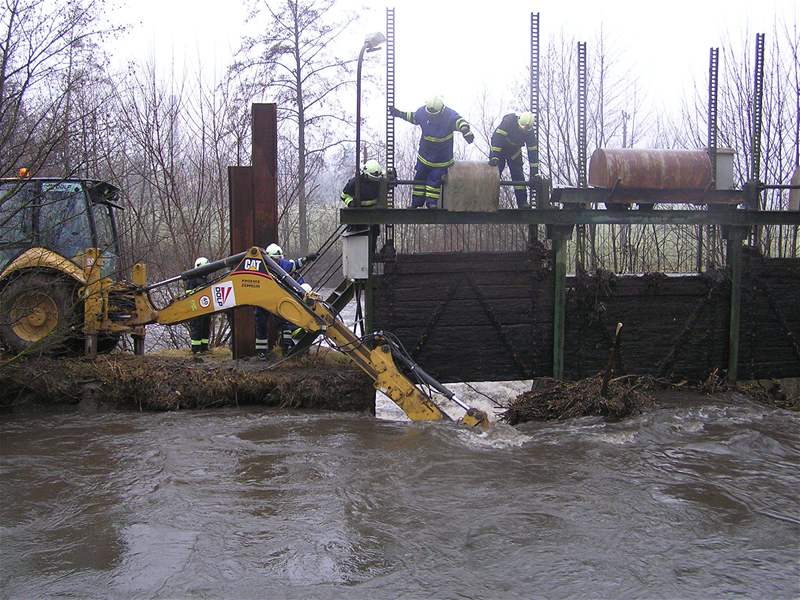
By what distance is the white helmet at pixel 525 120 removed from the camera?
1037 cm

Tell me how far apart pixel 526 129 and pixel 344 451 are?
5407mm

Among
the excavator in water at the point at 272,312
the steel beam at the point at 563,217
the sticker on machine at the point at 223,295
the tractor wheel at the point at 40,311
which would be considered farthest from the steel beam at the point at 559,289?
the tractor wheel at the point at 40,311

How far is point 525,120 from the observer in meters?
10.4

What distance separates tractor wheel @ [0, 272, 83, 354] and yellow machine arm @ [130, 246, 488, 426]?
3.57 feet

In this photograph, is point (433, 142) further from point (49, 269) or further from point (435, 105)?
point (49, 269)

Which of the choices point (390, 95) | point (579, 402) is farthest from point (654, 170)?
point (390, 95)

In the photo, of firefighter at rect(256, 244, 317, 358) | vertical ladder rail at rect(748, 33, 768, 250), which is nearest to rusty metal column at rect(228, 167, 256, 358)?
firefighter at rect(256, 244, 317, 358)

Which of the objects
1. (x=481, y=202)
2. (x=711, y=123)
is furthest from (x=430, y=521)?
(x=711, y=123)

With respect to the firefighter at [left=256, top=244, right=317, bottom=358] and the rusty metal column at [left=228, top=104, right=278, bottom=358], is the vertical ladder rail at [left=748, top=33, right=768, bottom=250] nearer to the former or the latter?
the firefighter at [left=256, top=244, right=317, bottom=358]

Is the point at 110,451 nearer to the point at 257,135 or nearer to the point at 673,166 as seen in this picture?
the point at 257,135

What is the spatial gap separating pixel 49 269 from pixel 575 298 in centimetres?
676

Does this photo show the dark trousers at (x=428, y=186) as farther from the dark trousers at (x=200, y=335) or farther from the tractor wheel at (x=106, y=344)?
the tractor wheel at (x=106, y=344)

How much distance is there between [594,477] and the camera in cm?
715

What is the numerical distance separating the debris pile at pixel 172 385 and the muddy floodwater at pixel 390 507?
0.81 ft
